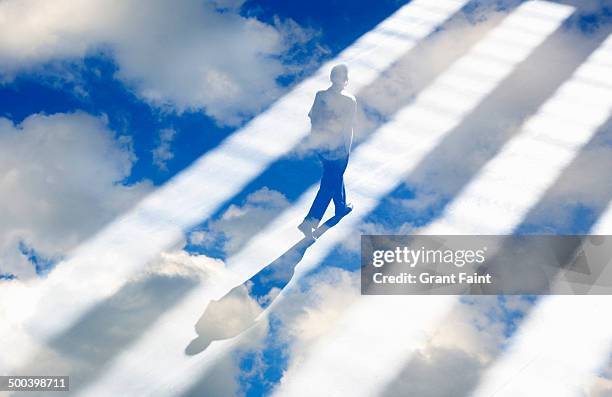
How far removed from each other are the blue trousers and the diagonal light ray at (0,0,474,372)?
80 centimetres

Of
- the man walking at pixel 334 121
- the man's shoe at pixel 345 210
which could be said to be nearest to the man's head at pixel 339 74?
the man walking at pixel 334 121

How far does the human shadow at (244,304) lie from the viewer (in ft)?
11.1

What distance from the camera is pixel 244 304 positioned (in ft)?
11.7

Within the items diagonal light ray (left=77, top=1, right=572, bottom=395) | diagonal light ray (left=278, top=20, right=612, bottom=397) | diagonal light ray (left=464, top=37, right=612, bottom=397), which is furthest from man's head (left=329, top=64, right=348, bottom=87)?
diagonal light ray (left=464, top=37, right=612, bottom=397)

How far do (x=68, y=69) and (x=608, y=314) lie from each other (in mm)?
5094

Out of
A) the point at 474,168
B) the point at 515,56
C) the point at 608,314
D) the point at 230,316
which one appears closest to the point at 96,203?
the point at 230,316

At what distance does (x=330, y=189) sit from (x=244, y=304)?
3.37 feet

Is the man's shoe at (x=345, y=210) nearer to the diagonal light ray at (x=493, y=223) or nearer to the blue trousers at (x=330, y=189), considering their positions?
the blue trousers at (x=330, y=189)

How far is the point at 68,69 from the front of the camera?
221 inches

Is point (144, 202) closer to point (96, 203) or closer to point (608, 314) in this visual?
point (96, 203)

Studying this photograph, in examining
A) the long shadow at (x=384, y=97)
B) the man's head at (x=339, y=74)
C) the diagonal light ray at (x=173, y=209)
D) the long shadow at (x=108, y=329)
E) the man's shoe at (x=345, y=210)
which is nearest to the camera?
the long shadow at (x=108, y=329)

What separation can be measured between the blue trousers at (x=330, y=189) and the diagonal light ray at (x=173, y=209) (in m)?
0.80

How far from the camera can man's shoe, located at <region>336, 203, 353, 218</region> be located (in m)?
4.26

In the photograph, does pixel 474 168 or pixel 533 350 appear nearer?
pixel 533 350
